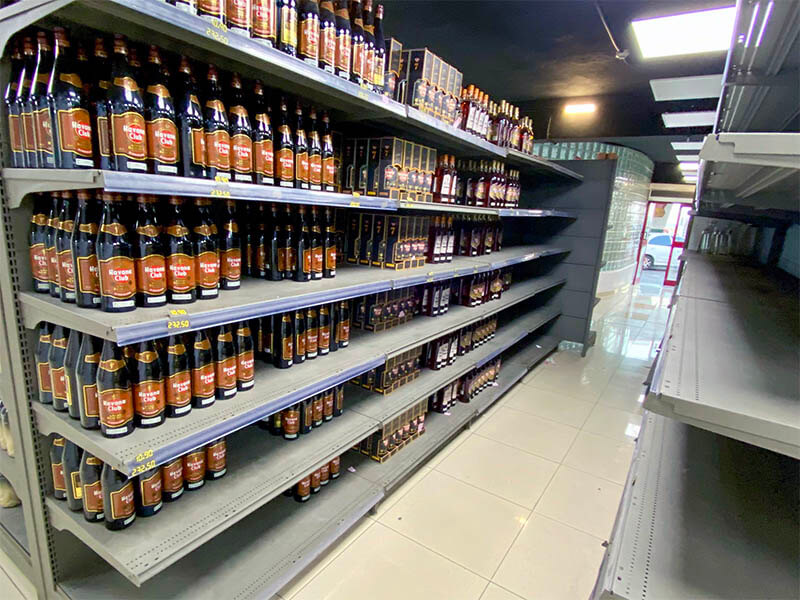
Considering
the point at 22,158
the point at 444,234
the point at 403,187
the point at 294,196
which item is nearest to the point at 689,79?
the point at 444,234

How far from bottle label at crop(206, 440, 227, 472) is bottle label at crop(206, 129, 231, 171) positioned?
1052 mm

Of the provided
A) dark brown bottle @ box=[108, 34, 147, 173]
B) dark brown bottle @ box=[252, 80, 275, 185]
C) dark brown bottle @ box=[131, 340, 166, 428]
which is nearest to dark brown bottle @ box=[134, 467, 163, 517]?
dark brown bottle @ box=[131, 340, 166, 428]

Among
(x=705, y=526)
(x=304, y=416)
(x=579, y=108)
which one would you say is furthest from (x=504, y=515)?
(x=579, y=108)

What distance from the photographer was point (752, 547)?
1.03 m

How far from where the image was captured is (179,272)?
4.46 ft

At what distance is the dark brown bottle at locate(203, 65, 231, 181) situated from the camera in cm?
139

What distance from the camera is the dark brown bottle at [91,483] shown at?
1379mm

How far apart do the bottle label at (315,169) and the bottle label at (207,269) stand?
59cm

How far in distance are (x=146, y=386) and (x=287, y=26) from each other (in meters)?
1.35

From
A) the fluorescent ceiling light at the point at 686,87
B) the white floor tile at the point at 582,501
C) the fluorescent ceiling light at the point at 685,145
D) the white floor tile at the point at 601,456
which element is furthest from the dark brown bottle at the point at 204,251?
the fluorescent ceiling light at the point at 685,145

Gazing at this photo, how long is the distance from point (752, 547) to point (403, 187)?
2035mm

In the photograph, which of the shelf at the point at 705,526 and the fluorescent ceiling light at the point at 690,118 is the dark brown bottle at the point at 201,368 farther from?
the fluorescent ceiling light at the point at 690,118

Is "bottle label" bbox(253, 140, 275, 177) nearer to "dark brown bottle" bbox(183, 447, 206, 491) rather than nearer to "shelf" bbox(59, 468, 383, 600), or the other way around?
"dark brown bottle" bbox(183, 447, 206, 491)

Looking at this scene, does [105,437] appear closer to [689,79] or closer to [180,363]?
[180,363]
